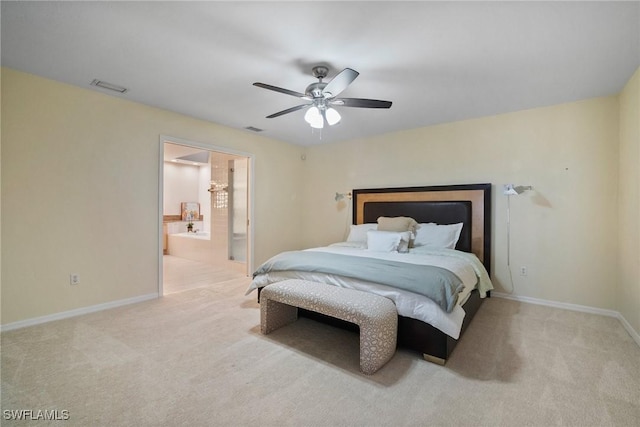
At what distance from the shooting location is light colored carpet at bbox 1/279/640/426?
157cm

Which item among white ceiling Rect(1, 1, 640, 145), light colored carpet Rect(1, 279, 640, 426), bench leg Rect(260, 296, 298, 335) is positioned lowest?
light colored carpet Rect(1, 279, 640, 426)

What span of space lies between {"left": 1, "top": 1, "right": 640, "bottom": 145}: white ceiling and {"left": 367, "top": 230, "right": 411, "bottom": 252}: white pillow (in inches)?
64.5

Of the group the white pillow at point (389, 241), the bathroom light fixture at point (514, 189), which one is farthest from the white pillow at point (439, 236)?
the bathroom light fixture at point (514, 189)

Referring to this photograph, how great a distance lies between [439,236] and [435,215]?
1.52 feet

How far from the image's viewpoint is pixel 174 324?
274cm

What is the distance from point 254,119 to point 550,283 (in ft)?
14.5

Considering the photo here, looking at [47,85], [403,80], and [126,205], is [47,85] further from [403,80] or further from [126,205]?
[403,80]

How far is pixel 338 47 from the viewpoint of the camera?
7.12 ft

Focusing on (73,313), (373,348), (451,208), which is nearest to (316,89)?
(373,348)

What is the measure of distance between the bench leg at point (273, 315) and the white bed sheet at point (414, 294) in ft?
1.16

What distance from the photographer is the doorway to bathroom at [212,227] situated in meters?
4.36

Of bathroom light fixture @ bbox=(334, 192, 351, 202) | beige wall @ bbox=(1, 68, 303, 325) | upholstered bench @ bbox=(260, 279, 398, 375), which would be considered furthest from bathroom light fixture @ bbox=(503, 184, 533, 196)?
beige wall @ bbox=(1, 68, 303, 325)

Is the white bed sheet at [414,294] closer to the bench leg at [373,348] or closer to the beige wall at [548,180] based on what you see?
the bench leg at [373,348]

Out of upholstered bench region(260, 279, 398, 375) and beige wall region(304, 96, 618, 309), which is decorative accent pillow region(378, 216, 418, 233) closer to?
beige wall region(304, 96, 618, 309)
